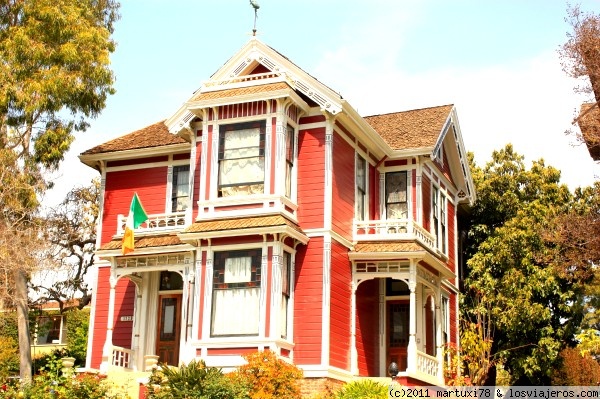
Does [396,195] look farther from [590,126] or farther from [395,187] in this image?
[590,126]

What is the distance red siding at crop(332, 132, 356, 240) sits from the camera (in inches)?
992

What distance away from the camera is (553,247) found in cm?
3369

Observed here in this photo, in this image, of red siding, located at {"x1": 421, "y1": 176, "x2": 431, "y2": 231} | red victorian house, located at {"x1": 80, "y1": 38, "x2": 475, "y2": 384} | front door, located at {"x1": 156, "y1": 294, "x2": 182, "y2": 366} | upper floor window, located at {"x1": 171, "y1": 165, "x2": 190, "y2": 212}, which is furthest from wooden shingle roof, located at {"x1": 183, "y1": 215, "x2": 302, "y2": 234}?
red siding, located at {"x1": 421, "y1": 176, "x2": 431, "y2": 231}

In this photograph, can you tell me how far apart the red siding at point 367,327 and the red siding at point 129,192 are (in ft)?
24.3

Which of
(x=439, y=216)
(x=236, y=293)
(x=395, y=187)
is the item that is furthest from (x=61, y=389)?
(x=439, y=216)

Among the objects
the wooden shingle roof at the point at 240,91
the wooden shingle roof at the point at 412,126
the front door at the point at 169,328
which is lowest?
the front door at the point at 169,328

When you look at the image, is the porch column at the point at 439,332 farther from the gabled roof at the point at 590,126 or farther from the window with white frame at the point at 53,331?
the window with white frame at the point at 53,331

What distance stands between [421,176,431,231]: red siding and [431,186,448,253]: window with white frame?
1.34ft

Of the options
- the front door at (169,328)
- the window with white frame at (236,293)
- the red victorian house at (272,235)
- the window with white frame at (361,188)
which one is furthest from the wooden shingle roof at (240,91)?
the front door at (169,328)

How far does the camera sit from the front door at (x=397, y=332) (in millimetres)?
27234

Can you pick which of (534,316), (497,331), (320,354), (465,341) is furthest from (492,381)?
(320,354)

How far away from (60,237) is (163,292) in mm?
11561

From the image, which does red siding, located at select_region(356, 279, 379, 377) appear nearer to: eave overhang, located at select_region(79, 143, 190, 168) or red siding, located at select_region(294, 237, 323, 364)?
red siding, located at select_region(294, 237, 323, 364)

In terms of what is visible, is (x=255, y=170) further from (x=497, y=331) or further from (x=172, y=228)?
(x=497, y=331)
